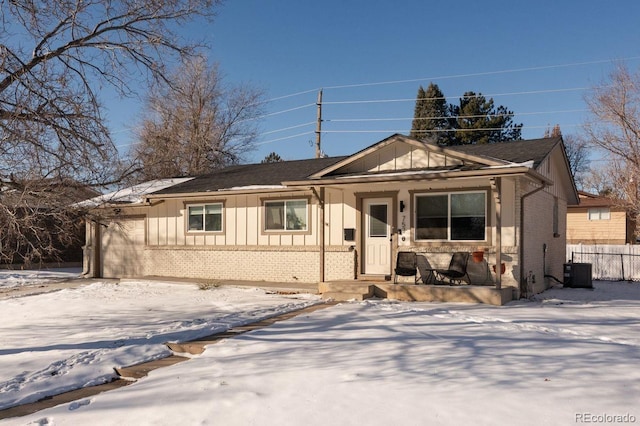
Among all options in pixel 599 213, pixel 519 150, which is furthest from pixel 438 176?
pixel 599 213

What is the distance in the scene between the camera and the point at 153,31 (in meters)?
9.67

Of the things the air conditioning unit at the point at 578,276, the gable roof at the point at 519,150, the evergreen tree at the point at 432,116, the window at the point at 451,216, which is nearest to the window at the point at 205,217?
the window at the point at 451,216

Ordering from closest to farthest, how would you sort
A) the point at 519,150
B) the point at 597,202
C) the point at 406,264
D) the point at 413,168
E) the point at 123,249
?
1. the point at 406,264
2. the point at 413,168
3. the point at 519,150
4. the point at 123,249
5. the point at 597,202

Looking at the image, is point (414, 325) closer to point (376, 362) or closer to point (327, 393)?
point (376, 362)

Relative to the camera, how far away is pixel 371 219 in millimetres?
14188

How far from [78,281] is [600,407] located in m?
17.3

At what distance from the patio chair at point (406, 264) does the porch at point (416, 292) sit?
1.03 feet

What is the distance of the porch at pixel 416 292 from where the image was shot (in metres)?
11.5

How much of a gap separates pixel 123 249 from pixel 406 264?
11074 millimetres

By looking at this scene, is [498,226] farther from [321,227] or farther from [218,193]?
[218,193]

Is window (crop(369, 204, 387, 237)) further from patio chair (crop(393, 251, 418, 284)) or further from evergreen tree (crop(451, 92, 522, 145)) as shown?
evergreen tree (crop(451, 92, 522, 145))

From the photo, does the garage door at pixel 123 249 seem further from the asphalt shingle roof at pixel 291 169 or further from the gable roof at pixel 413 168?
the asphalt shingle roof at pixel 291 169

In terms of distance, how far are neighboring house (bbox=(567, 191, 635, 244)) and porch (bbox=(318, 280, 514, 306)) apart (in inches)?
955

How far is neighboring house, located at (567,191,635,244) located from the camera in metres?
32.9
